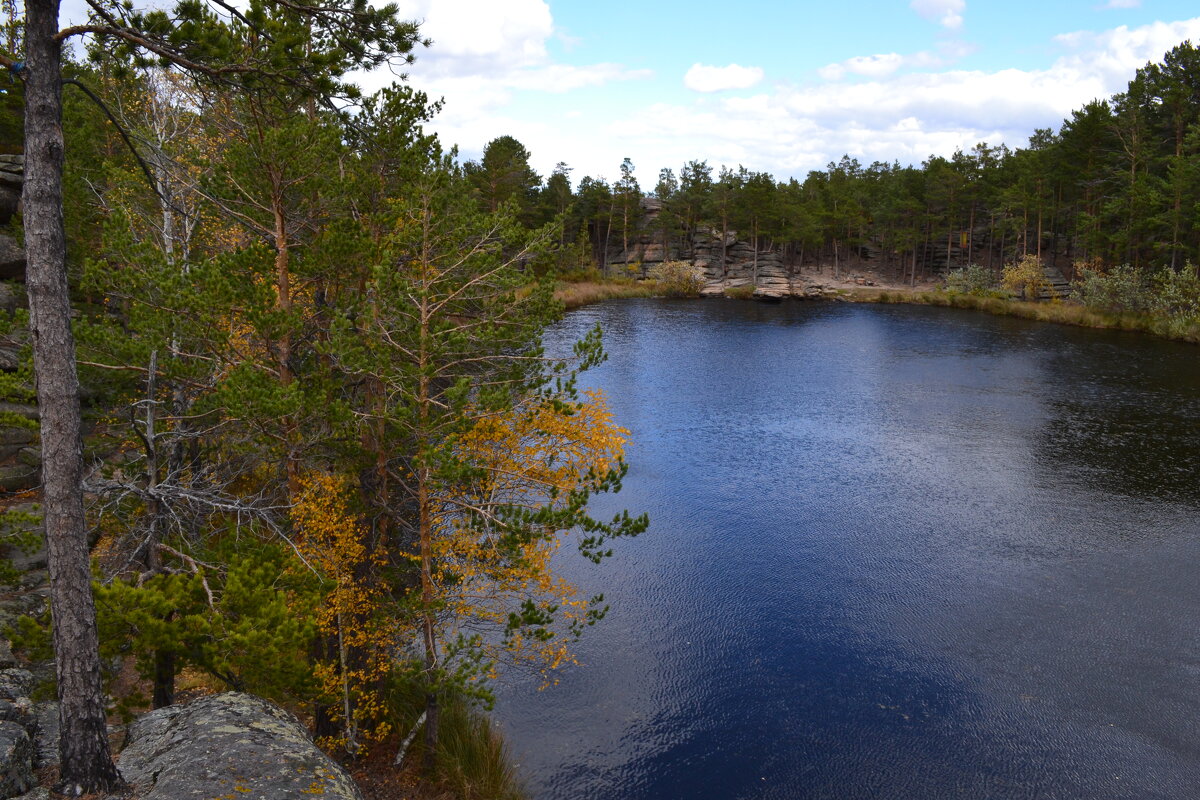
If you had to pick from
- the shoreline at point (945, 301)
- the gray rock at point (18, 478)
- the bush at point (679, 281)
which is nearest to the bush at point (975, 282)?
the shoreline at point (945, 301)

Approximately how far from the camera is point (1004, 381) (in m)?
50.2

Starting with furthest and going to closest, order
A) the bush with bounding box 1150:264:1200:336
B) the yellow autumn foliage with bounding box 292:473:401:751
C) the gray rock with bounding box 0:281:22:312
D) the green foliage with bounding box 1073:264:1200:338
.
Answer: the green foliage with bounding box 1073:264:1200:338, the bush with bounding box 1150:264:1200:336, the gray rock with bounding box 0:281:22:312, the yellow autumn foliage with bounding box 292:473:401:751

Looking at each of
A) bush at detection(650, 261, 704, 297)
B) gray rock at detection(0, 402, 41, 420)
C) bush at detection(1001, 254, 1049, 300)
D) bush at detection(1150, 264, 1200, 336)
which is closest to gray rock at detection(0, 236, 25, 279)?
gray rock at detection(0, 402, 41, 420)

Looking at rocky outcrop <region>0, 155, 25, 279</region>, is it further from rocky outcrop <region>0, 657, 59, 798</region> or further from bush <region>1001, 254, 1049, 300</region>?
bush <region>1001, 254, 1049, 300</region>

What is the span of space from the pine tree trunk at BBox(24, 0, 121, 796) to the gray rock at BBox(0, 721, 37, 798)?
0.58 meters

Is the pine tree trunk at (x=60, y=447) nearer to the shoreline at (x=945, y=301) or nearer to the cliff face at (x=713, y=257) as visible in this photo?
the shoreline at (x=945, y=301)

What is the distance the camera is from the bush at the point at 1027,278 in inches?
3081

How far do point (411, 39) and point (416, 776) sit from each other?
47.2 ft

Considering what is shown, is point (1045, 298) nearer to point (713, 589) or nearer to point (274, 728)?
point (713, 589)

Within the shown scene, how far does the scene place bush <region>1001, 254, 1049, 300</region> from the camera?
257 ft

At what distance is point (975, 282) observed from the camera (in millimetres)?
86812

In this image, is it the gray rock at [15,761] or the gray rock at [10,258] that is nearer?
the gray rock at [15,761]

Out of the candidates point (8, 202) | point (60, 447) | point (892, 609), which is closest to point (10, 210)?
point (8, 202)

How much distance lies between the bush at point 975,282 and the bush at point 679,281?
103 ft
